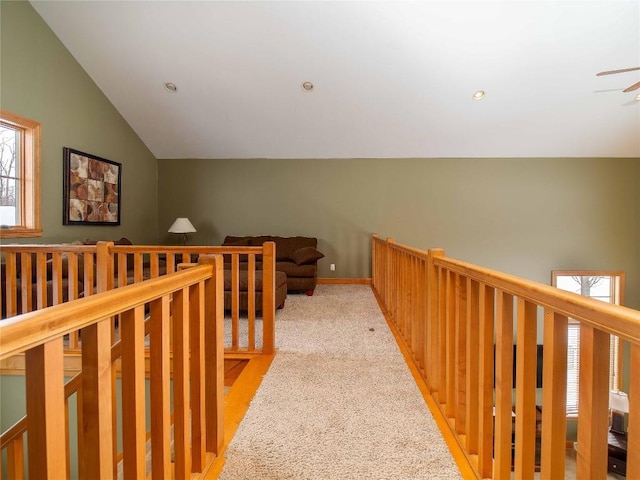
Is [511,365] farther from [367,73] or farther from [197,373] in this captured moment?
[367,73]

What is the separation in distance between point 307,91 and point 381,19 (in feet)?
4.39

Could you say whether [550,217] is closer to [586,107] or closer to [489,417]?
[586,107]

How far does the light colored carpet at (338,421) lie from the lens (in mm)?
1404

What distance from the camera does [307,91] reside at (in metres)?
4.62

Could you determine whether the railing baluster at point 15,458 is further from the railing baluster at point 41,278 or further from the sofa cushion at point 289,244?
the sofa cushion at point 289,244

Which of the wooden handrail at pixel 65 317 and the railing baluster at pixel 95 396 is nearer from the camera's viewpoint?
the wooden handrail at pixel 65 317

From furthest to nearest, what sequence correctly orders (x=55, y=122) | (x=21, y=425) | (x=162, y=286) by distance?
(x=55, y=122), (x=21, y=425), (x=162, y=286)

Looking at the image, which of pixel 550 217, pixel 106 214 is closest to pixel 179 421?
pixel 106 214

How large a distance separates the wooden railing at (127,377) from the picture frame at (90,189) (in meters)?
3.63

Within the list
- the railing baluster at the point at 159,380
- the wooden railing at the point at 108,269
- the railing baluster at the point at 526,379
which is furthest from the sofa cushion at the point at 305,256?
the railing baluster at the point at 526,379

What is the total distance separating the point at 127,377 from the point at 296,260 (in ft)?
13.5

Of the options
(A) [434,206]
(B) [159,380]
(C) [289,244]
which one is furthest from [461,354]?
(A) [434,206]

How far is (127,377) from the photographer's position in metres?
0.91

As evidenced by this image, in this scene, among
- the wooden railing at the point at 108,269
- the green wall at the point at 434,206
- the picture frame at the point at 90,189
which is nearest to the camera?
the wooden railing at the point at 108,269
